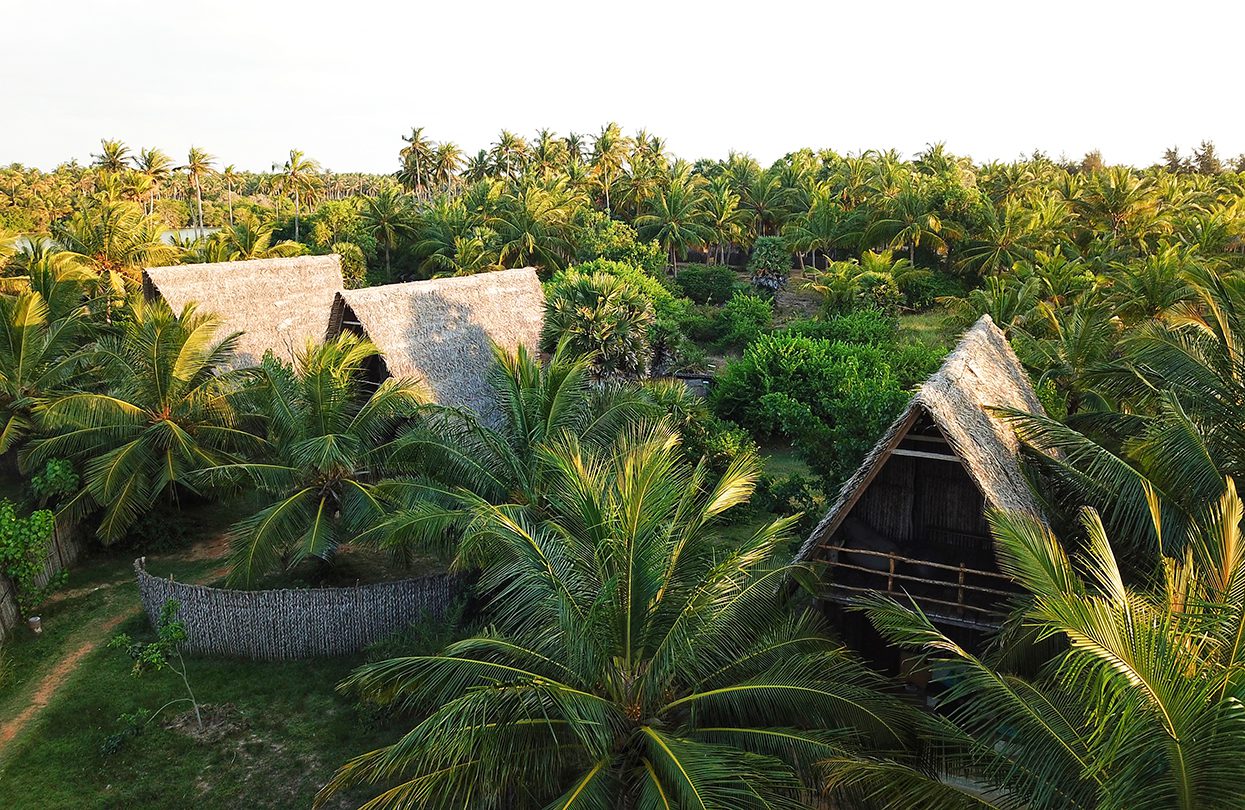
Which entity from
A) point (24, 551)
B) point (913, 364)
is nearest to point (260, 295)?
point (24, 551)

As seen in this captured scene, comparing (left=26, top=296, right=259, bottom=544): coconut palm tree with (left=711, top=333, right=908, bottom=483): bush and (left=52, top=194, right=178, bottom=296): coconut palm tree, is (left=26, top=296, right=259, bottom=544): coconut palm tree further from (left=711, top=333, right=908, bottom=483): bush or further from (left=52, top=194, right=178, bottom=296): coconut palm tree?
(left=52, top=194, right=178, bottom=296): coconut palm tree

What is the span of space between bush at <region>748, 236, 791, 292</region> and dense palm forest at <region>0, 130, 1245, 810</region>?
8.25 m

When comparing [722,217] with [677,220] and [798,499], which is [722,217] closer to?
[677,220]

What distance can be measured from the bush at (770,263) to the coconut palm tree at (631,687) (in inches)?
1184

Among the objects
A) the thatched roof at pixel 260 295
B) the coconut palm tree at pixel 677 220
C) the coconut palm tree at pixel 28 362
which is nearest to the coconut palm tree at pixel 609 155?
the coconut palm tree at pixel 677 220

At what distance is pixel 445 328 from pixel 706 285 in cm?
2130

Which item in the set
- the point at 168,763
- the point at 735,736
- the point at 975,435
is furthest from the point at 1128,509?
the point at 168,763

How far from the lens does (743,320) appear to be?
30.4m

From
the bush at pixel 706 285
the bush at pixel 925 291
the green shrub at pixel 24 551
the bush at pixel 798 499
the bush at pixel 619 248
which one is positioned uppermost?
the bush at pixel 619 248

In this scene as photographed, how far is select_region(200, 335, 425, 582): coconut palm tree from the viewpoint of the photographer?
1158cm

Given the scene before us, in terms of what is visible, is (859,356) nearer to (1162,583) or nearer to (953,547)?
(953,547)

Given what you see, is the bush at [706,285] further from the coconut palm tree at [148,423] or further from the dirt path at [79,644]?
the dirt path at [79,644]

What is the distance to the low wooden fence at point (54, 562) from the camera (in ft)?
39.2

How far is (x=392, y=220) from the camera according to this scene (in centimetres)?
4072
